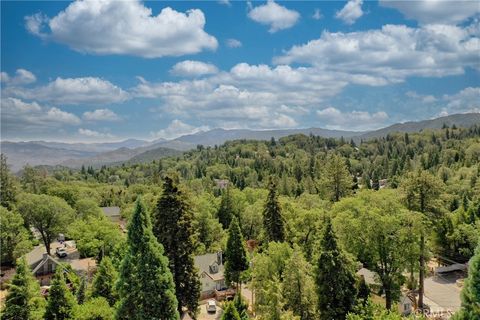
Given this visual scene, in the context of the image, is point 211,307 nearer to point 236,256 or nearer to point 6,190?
point 236,256

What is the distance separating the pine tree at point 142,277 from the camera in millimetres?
21812

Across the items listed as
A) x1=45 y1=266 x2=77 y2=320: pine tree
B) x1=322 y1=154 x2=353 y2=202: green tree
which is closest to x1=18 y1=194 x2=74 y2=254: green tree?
A: x1=45 y1=266 x2=77 y2=320: pine tree

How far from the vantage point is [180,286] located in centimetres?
2978

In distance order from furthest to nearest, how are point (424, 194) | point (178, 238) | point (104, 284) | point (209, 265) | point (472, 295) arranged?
point (209, 265)
point (424, 194)
point (104, 284)
point (178, 238)
point (472, 295)

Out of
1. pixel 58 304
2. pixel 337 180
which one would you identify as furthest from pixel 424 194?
pixel 58 304

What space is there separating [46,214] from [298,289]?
135ft

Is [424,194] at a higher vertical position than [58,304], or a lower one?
higher

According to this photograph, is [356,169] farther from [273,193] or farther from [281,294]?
[281,294]

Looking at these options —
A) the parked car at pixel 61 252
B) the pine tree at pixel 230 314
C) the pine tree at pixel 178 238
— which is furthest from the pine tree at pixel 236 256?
the parked car at pixel 61 252

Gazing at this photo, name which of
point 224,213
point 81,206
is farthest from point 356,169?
point 81,206

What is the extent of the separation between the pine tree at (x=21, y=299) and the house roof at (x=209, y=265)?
24.0 metres

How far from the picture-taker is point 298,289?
27.2 meters

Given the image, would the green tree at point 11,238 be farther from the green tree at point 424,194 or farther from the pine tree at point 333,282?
the green tree at point 424,194

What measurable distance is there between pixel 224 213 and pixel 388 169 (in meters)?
95.5
